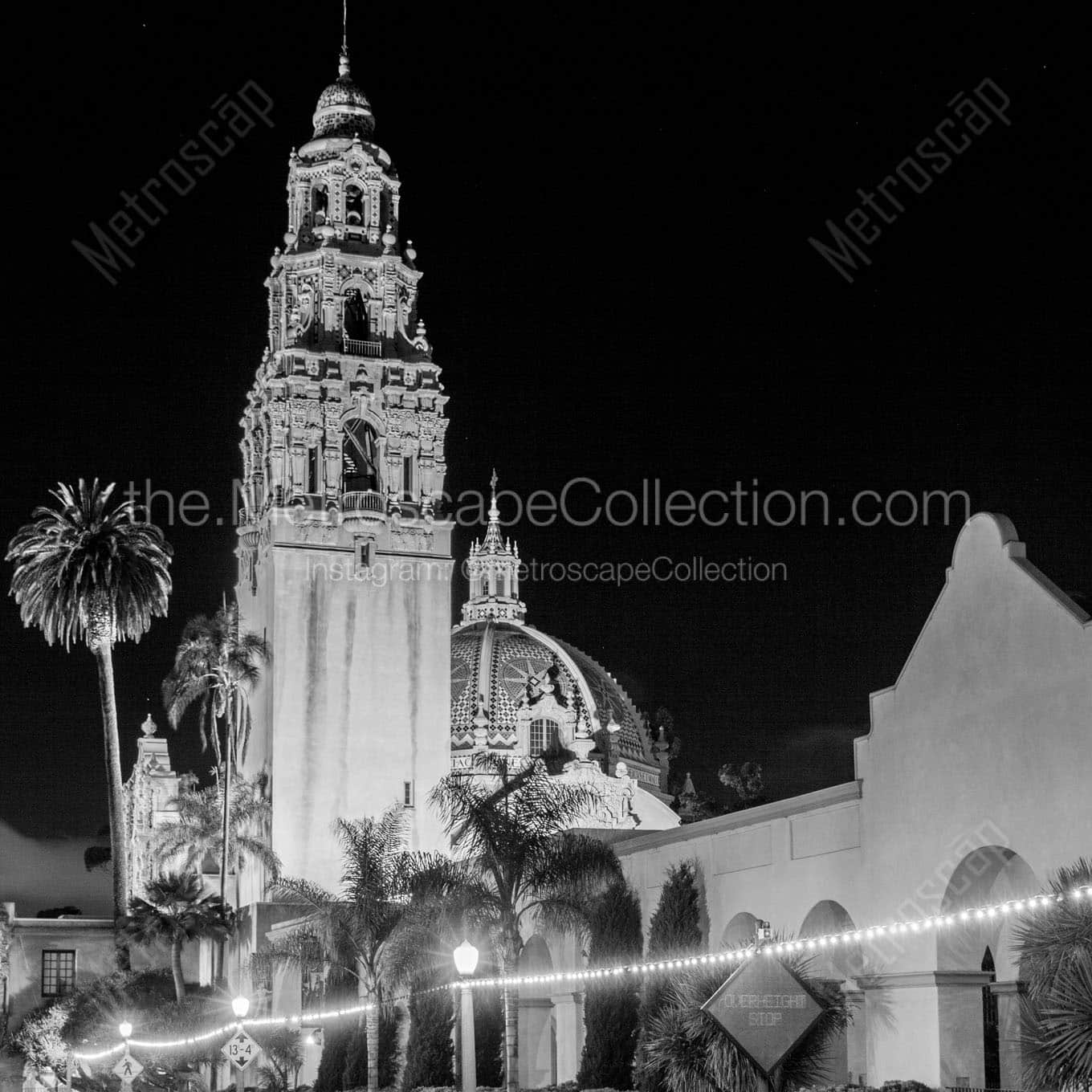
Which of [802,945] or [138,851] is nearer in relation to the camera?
[802,945]

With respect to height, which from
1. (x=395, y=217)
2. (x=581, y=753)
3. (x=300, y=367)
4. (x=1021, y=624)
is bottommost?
(x=1021, y=624)

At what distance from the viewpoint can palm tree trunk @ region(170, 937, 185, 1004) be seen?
2309 inches

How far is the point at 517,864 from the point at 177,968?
26.1 metres

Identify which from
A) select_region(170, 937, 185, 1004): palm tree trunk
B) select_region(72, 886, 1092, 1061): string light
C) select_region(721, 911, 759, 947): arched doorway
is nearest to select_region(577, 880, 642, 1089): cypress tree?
select_region(72, 886, 1092, 1061): string light

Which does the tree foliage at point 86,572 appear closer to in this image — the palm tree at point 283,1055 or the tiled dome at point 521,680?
the palm tree at point 283,1055

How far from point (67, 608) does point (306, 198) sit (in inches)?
811

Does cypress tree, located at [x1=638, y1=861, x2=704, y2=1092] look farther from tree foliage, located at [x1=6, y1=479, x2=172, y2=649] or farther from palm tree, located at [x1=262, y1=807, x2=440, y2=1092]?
tree foliage, located at [x1=6, y1=479, x2=172, y2=649]

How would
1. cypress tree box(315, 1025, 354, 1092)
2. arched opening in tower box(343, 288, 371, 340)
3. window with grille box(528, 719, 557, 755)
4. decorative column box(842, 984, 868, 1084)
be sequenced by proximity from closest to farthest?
decorative column box(842, 984, 868, 1084), cypress tree box(315, 1025, 354, 1092), arched opening in tower box(343, 288, 371, 340), window with grille box(528, 719, 557, 755)

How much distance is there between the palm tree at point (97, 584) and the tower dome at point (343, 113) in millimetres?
18917

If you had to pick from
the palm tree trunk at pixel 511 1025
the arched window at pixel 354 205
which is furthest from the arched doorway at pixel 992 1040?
the arched window at pixel 354 205

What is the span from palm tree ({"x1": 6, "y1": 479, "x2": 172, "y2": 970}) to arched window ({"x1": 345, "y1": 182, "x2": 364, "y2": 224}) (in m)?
16.3

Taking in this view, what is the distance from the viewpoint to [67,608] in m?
65.1

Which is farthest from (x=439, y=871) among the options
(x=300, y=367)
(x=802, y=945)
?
(x=300, y=367)

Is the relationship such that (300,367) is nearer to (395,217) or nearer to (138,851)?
(395,217)
